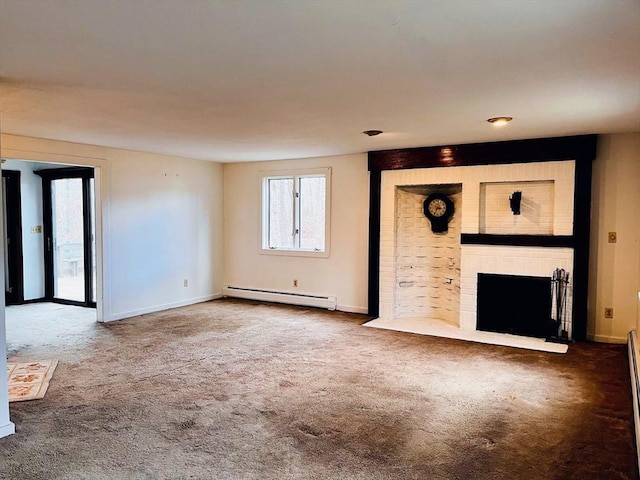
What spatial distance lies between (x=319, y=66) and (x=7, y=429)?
9.68 ft

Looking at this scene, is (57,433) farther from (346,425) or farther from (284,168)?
(284,168)

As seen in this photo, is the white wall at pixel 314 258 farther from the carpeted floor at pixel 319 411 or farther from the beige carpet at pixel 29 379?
the beige carpet at pixel 29 379

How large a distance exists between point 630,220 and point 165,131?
4963mm

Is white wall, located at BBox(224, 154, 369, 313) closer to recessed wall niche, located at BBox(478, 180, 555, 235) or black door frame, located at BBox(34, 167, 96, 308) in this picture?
recessed wall niche, located at BBox(478, 180, 555, 235)

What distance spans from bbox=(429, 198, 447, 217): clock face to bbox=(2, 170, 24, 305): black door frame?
6.24 meters

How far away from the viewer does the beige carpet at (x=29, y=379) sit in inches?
136

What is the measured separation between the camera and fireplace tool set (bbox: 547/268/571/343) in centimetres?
502

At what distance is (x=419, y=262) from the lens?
6277 mm

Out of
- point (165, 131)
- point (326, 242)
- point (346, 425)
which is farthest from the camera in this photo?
point (326, 242)

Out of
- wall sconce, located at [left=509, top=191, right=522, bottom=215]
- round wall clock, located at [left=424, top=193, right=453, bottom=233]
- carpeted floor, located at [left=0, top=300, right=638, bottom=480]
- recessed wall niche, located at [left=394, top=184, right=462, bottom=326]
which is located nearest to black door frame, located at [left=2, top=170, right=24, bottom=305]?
carpeted floor, located at [left=0, top=300, right=638, bottom=480]

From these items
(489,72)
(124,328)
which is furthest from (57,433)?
(489,72)

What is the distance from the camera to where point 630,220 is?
15.8 feet

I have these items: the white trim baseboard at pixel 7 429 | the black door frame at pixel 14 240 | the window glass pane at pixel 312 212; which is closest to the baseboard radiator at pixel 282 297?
the window glass pane at pixel 312 212

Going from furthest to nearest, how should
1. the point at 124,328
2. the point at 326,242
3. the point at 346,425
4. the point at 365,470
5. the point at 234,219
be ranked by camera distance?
the point at 234,219 → the point at 326,242 → the point at 124,328 → the point at 346,425 → the point at 365,470
